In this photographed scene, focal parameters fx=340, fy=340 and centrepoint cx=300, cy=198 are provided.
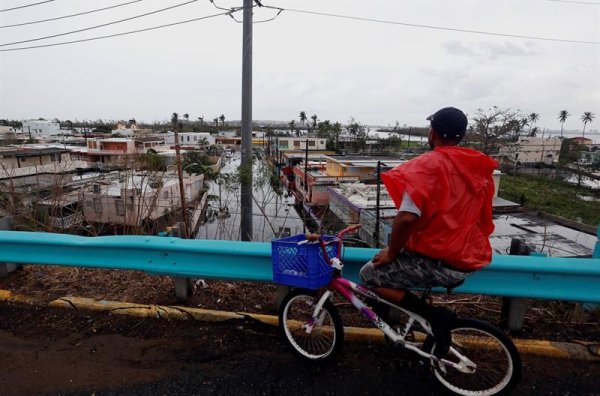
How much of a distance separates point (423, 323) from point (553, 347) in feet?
3.91

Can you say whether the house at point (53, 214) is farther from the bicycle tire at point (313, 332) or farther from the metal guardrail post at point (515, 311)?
the metal guardrail post at point (515, 311)

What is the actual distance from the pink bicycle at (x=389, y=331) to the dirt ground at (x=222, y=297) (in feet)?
2.03

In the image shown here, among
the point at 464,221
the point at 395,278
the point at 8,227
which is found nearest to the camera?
the point at 464,221

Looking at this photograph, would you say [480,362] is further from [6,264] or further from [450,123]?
[6,264]

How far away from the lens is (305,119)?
11956 centimetres

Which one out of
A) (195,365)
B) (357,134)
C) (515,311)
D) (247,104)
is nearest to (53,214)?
(247,104)

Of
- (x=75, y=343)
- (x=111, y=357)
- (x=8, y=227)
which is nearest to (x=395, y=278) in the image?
(x=111, y=357)

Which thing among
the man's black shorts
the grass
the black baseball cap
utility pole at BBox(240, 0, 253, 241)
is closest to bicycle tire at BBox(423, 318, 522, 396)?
the man's black shorts

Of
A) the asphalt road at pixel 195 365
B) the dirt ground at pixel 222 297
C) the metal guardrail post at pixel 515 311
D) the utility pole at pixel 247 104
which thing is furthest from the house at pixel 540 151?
the asphalt road at pixel 195 365

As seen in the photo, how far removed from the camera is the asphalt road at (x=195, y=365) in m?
2.19

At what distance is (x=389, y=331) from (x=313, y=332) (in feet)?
1.89

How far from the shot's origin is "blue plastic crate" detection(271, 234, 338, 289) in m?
2.12

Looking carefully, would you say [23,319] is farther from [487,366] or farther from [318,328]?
[487,366]

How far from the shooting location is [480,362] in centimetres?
218
